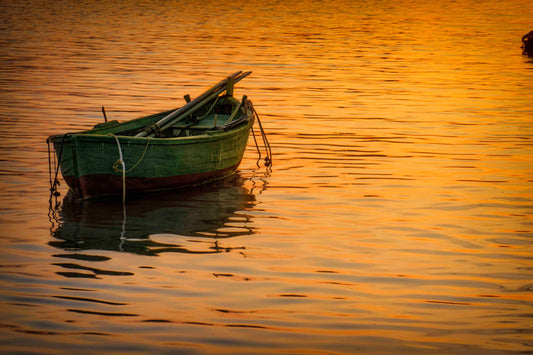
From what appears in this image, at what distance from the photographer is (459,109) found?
100 ft

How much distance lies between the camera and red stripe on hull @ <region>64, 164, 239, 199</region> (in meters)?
17.0

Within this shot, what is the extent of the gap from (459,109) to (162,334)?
21955 millimetres

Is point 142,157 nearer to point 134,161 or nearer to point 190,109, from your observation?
point 134,161

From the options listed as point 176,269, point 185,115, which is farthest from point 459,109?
point 176,269

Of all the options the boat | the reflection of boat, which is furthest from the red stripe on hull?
the reflection of boat

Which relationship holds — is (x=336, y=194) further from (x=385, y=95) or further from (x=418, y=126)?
(x=385, y=95)

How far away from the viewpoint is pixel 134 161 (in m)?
17.0

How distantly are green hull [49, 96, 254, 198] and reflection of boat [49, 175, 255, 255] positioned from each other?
302 millimetres

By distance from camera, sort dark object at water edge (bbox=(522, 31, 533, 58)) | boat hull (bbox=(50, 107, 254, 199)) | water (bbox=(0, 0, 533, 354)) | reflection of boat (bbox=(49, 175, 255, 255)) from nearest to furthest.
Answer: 1. water (bbox=(0, 0, 533, 354))
2. reflection of boat (bbox=(49, 175, 255, 255))
3. boat hull (bbox=(50, 107, 254, 199))
4. dark object at water edge (bbox=(522, 31, 533, 58))

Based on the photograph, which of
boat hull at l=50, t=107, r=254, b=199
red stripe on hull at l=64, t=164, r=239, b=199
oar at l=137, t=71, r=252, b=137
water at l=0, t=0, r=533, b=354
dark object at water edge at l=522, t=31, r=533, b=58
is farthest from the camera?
dark object at water edge at l=522, t=31, r=533, b=58

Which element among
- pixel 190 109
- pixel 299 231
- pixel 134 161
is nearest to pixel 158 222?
pixel 134 161

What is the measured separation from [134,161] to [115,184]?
595 mm

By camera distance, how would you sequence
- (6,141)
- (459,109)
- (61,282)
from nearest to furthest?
(61,282) < (6,141) < (459,109)

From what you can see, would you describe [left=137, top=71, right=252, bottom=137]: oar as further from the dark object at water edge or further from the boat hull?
the dark object at water edge
